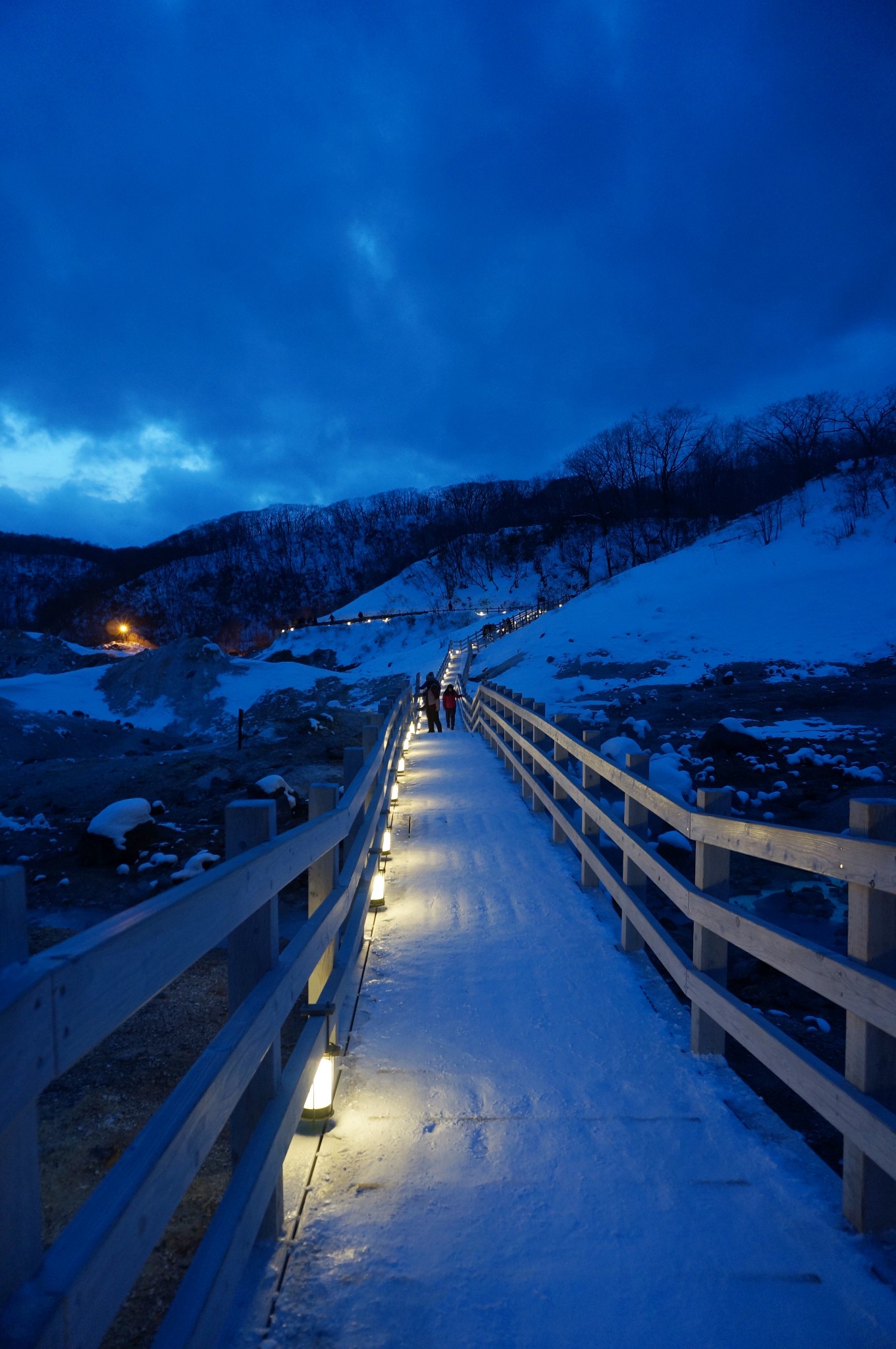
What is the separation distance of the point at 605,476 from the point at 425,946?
2925 inches

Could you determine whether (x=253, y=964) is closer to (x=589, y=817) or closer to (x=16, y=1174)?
(x=16, y=1174)

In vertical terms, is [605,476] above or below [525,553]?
above

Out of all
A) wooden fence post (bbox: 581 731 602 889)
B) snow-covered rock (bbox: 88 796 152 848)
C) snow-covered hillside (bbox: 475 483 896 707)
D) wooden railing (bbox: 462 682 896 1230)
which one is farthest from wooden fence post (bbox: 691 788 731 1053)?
snow-covered hillside (bbox: 475 483 896 707)

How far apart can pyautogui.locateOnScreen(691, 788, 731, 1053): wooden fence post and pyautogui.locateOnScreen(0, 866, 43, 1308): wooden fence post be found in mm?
2961

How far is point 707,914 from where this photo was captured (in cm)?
343

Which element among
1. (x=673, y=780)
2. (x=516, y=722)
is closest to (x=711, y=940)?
(x=673, y=780)

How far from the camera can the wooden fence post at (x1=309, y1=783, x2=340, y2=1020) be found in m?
3.47

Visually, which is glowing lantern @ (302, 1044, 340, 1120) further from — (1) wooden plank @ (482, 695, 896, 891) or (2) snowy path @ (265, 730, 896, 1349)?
(1) wooden plank @ (482, 695, 896, 891)

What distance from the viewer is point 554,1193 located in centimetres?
264

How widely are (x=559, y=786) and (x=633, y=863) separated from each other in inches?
121

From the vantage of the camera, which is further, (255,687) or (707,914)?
(255,687)

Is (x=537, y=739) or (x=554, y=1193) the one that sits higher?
(x=537, y=739)

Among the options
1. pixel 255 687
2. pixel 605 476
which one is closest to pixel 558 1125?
pixel 255 687

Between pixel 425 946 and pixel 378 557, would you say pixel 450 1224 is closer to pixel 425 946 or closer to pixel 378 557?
pixel 425 946
